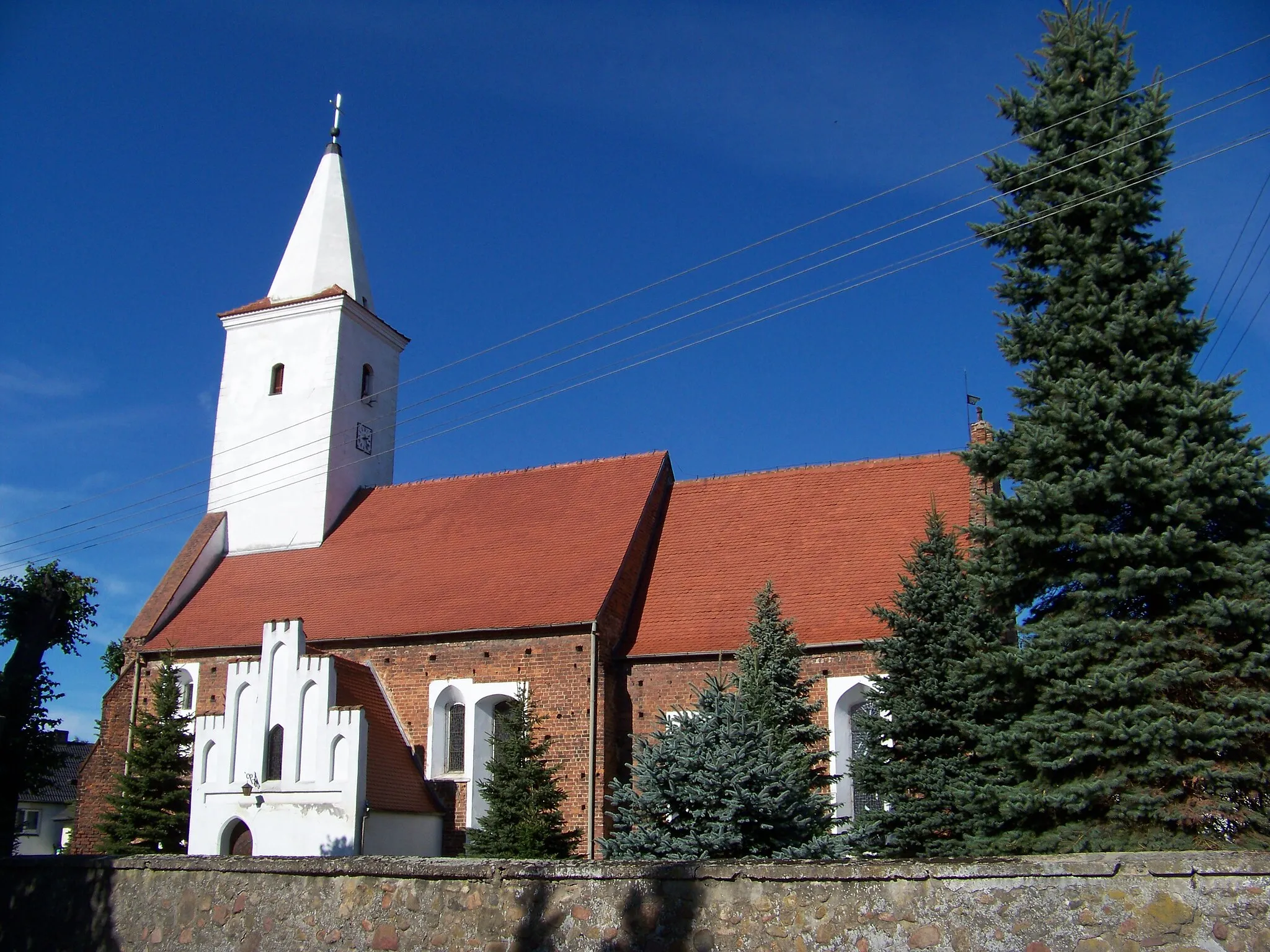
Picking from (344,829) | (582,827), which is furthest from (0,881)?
(582,827)

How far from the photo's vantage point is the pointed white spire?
28.5 meters

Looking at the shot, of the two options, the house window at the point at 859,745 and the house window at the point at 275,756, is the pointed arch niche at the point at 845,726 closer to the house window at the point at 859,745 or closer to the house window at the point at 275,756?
the house window at the point at 859,745

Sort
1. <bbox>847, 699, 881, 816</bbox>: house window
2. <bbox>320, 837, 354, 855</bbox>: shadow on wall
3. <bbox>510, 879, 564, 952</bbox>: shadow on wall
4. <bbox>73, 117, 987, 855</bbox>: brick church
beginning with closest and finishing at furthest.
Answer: <bbox>510, 879, 564, 952</bbox>: shadow on wall → <bbox>847, 699, 881, 816</bbox>: house window → <bbox>320, 837, 354, 855</bbox>: shadow on wall → <bbox>73, 117, 987, 855</bbox>: brick church

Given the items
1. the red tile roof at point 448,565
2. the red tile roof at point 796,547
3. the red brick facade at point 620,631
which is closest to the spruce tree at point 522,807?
the red brick facade at point 620,631

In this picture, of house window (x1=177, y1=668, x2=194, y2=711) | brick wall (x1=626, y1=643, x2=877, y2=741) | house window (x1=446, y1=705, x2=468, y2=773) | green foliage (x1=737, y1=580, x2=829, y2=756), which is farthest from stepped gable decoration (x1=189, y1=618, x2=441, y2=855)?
green foliage (x1=737, y1=580, x2=829, y2=756)

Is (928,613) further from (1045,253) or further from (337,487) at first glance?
(337,487)

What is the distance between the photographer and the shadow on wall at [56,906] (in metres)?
9.45

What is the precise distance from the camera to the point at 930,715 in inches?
614

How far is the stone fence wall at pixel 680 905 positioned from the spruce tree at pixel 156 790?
11035 millimetres

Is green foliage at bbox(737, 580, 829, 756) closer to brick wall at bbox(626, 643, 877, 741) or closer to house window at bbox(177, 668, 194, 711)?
brick wall at bbox(626, 643, 877, 741)

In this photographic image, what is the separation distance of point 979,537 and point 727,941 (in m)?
7.82

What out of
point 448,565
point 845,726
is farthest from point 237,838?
point 845,726

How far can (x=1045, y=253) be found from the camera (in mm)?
13883

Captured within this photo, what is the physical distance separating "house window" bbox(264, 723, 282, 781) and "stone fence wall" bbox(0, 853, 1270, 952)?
10.0 m
